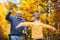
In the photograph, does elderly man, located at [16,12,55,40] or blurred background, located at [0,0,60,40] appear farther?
blurred background, located at [0,0,60,40]

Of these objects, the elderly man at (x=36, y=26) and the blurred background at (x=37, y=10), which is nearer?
the elderly man at (x=36, y=26)

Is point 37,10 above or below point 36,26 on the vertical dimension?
above

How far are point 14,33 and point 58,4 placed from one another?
297cm

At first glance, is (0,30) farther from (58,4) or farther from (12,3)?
(58,4)

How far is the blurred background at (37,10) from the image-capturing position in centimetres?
491

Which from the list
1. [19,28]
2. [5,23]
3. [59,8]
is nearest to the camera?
[19,28]

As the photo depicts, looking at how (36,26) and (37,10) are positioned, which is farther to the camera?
(37,10)

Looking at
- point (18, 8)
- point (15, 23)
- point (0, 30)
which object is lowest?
point (0, 30)

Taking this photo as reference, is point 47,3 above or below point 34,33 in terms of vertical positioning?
above

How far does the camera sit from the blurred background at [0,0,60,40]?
4906mm

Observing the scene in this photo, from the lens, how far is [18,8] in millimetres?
5031

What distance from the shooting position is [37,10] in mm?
5180

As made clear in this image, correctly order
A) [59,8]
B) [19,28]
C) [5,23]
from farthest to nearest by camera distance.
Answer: [59,8] → [5,23] → [19,28]

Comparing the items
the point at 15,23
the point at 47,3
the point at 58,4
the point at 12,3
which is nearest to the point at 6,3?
the point at 12,3
